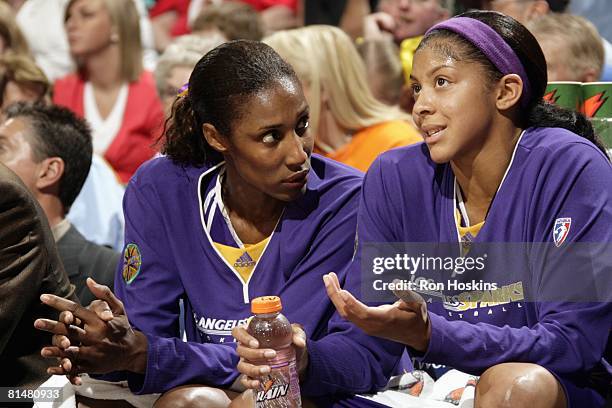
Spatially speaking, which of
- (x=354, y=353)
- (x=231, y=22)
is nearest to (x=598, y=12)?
(x=231, y=22)

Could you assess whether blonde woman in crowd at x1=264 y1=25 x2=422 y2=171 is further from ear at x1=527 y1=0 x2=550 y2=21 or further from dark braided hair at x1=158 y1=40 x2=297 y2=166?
dark braided hair at x1=158 y1=40 x2=297 y2=166

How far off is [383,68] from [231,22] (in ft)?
3.45

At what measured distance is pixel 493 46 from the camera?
2871 mm

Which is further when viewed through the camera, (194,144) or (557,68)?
(557,68)

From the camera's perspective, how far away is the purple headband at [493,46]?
2.87 metres

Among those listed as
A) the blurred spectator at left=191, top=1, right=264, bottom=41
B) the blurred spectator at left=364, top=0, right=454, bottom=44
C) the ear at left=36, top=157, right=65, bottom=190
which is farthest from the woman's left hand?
the blurred spectator at left=191, top=1, right=264, bottom=41

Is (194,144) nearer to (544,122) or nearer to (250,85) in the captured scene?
(250,85)

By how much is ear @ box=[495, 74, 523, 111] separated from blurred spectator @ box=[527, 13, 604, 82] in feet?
3.33

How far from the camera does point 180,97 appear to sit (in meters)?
→ 3.32

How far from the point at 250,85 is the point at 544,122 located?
Result: 0.83 metres

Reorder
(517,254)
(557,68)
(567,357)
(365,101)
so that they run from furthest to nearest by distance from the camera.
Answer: (365,101)
(557,68)
(517,254)
(567,357)

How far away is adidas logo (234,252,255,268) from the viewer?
3.11 metres

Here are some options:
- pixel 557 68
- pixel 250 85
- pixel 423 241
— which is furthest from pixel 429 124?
pixel 557 68

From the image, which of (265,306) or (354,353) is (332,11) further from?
(265,306)
